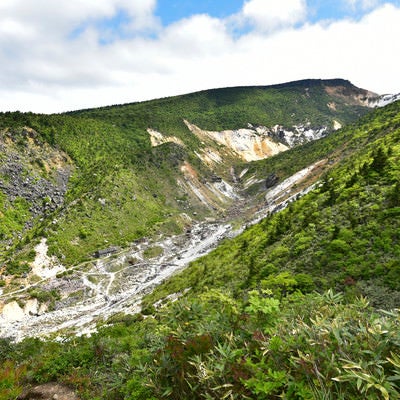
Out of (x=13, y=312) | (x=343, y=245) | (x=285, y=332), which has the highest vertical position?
(x=285, y=332)

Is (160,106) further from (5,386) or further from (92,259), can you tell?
(5,386)

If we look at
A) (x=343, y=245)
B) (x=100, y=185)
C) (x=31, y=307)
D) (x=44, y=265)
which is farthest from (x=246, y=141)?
(x=343, y=245)

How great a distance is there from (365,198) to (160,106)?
15064cm

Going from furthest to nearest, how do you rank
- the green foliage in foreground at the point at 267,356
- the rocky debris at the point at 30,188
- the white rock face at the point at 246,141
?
the white rock face at the point at 246,141
the rocky debris at the point at 30,188
the green foliage in foreground at the point at 267,356

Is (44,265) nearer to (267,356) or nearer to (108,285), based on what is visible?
(108,285)

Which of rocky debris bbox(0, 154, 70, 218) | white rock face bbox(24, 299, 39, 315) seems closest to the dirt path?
white rock face bbox(24, 299, 39, 315)

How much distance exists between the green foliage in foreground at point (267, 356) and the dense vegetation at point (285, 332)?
0.03 metres

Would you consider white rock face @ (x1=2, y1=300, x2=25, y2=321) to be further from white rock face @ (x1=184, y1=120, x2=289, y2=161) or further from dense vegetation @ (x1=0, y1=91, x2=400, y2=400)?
white rock face @ (x1=184, y1=120, x2=289, y2=161)

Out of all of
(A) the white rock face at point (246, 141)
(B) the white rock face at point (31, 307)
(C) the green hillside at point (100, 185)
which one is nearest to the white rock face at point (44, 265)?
(C) the green hillside at point (100, 185)

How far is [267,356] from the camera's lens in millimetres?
5863

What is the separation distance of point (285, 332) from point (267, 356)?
584mm

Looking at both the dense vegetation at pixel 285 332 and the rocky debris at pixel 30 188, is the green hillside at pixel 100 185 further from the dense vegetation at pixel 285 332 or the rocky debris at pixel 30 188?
the dense vegetation at pixel 285 332

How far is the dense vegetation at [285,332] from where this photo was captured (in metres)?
4.78

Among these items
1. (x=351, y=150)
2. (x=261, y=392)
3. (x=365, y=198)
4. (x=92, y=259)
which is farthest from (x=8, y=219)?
(x=351, y=150)
